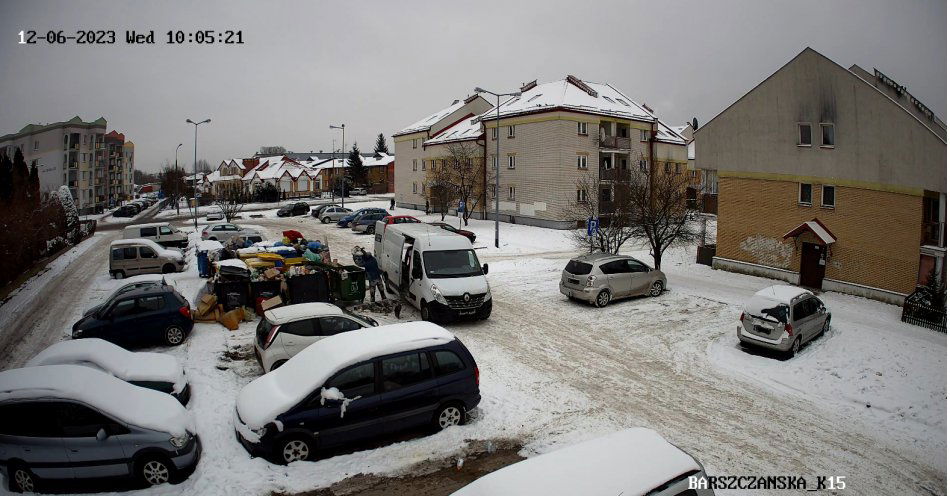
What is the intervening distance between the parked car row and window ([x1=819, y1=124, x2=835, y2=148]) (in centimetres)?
2121

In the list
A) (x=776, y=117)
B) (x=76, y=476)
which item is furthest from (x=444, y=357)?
(x=776, y=117)

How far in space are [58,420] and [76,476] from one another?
2.46 feet

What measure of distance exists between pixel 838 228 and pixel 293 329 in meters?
18.7

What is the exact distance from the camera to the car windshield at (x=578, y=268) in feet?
58.8

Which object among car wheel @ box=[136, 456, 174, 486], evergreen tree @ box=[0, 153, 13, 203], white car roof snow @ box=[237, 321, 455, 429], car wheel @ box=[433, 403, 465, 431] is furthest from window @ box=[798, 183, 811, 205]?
evergreen tree @ box=[0, 153, 13, 203]

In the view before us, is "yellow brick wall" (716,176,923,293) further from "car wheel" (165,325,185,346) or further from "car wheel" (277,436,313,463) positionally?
"car wheel" (165,325,185,346)

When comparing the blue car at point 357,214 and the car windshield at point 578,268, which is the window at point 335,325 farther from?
the blue car at point 357,214

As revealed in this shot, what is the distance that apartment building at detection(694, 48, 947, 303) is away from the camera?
17797mm

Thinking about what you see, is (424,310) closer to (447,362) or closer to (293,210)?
(447,362)

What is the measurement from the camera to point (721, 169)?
23.9 meters

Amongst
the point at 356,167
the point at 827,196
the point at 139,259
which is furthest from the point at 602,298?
the point at 356,167

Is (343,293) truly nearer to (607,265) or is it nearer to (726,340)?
(607,265)

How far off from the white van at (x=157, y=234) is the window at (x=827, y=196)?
28.7m

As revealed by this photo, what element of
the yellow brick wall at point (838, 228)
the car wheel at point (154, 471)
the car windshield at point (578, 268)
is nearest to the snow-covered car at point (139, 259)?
the car windshield at point (578, 268)
